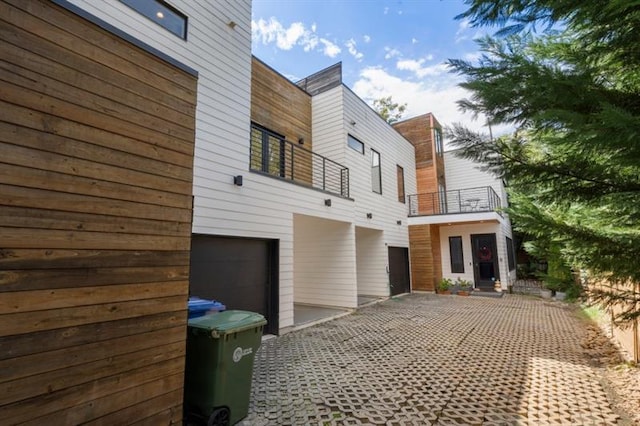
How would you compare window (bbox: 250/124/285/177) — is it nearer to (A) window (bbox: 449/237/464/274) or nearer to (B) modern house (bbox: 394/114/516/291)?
(B) modern house (bbox: 394/114/516/291)

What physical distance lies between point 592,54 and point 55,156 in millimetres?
3562

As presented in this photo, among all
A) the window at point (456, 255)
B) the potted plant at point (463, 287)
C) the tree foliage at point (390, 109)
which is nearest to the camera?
the potted plant at point (463, 287)

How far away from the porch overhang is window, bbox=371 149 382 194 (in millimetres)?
2980

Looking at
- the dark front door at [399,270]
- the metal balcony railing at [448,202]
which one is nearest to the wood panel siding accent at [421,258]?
the dark front door at [399,270]

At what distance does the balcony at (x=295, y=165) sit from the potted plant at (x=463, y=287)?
702 cm

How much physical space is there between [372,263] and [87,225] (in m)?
10.0

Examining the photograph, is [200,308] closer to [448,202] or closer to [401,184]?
[401,184]

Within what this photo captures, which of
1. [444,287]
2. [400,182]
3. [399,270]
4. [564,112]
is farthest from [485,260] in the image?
[564,112]

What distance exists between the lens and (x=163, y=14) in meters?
5.30

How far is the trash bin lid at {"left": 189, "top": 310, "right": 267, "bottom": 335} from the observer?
2740mm

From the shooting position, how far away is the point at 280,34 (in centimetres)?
1105

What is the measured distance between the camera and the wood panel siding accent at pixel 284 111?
789cm

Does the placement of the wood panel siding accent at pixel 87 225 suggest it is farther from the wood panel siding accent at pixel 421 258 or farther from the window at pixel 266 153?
the wood panel siding accent at pixel 421 258

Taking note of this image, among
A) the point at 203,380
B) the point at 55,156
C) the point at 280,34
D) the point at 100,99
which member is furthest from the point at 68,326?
the point at 280,34
